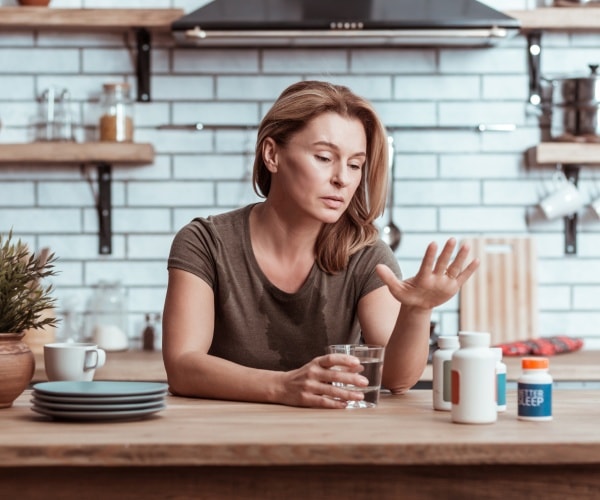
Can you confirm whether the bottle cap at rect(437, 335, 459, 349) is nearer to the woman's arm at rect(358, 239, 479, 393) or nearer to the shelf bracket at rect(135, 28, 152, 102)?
the woman's arm at rect(358, 239, 479, 393)

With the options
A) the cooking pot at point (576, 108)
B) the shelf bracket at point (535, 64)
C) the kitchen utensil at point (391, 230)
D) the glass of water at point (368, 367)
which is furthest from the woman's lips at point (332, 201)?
the shelf bracket at point (535, 64)

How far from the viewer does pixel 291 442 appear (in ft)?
4.89

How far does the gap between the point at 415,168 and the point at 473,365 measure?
2329 millimetres

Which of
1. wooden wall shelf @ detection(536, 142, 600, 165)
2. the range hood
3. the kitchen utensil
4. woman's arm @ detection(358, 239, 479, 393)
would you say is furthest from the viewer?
the kitchen utensil

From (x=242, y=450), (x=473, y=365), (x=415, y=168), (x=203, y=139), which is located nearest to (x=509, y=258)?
(x=415, y=168)

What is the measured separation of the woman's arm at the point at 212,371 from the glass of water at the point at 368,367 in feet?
0.06

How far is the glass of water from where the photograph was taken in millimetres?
1830

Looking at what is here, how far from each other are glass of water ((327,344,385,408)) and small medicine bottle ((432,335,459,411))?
100 mm

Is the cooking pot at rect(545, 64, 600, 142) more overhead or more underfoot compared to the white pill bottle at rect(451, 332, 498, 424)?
more overhead

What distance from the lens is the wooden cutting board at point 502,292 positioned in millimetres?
3846

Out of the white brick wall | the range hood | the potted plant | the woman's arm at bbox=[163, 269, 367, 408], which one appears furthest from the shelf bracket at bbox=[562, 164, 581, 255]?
the potted plant

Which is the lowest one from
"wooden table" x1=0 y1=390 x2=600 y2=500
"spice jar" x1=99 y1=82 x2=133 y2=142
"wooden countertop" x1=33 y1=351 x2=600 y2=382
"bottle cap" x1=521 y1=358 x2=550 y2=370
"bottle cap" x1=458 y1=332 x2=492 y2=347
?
"wooden countertop" x1=33 y1=351 x2=600 y2=382

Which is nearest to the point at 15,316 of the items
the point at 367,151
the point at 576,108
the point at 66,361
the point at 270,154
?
the point at 66,361

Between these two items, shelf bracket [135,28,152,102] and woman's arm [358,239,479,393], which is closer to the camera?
woman's arm [358,239,479,393]
